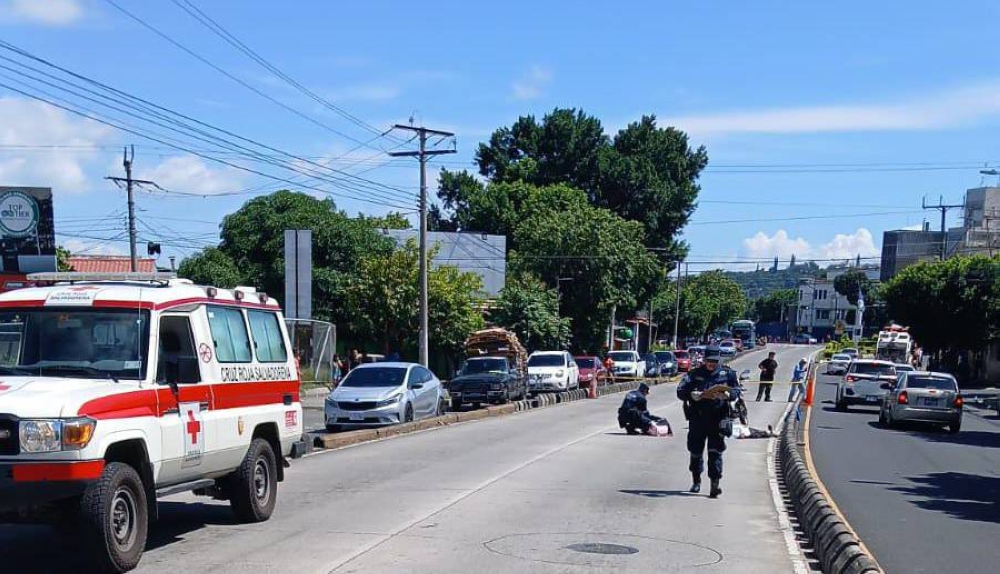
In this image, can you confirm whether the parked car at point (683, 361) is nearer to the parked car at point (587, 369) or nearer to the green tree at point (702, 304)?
the green tree at point (702, 304)

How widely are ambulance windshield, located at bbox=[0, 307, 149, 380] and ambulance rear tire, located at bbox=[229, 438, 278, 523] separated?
7.29 ft

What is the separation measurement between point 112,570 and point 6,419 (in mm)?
1463

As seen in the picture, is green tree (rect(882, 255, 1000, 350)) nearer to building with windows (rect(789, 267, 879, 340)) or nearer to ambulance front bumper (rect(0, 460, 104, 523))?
ambulance front bumper (rect(0, 460, 104, 523))

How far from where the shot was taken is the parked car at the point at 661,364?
212ft

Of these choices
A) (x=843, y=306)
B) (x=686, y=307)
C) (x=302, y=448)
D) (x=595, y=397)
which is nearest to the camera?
(x=302, y=448)

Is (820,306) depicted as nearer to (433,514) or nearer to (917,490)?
(917,490)

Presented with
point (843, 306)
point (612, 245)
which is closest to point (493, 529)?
point (612, 245)

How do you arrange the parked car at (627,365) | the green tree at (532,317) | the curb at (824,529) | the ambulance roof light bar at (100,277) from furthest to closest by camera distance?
the parked car at (627,365) < the green tree at (532,317) < the ambulance roof light bar at (100,277) < the curb at (824,529)

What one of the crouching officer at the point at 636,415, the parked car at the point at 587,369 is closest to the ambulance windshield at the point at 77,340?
the crouching officer at the point at 636,415

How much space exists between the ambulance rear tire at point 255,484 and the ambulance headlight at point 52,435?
3068 mm

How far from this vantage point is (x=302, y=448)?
1265 centimetres

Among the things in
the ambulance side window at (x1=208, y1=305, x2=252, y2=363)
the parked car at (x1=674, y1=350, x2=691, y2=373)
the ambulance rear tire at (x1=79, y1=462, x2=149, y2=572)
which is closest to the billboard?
the ambulance side window at (x1=208, y1=305, x2=252, y2=363)

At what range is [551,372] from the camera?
142ft

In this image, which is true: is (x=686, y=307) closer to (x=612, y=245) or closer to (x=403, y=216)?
(x=403, y=216)
